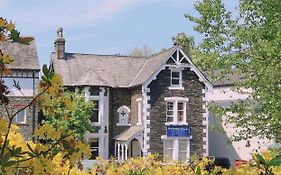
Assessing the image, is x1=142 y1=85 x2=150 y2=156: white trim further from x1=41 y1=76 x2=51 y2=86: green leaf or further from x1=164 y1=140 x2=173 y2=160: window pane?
x1=41 y1=76 x2=51 y2=86: green leaf

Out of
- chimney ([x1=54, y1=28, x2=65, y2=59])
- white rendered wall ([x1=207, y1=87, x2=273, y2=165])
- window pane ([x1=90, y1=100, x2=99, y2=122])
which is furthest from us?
white rendered wall ([x1=207, y1=87, x2=273, y2=165])

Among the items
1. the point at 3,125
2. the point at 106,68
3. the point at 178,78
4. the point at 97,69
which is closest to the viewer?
the point at 3,125

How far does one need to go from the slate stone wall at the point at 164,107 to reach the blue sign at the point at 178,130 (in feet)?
0.99

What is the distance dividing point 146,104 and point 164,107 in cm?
121

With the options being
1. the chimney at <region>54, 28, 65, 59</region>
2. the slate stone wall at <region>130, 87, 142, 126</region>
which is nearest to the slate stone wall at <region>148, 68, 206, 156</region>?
the slate stone wall at <region>130, 87, 142, 126</region>

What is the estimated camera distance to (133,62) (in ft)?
117

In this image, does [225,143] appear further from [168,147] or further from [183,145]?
[168,147]

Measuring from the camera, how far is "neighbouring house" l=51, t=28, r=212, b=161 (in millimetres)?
31359

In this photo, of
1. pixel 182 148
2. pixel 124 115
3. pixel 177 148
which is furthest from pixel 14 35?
pixel 124 115

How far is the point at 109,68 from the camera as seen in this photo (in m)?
34.5

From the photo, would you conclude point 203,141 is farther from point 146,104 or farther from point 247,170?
point 247,170

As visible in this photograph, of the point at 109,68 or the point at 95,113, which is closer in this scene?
the point at 95,113

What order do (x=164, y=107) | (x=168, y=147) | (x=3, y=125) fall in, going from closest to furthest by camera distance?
1. (x=3, y=125)
2. (x=164, y=107)
3. (x=168, y=147)

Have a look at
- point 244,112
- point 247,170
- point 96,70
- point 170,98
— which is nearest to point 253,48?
point 244,112
